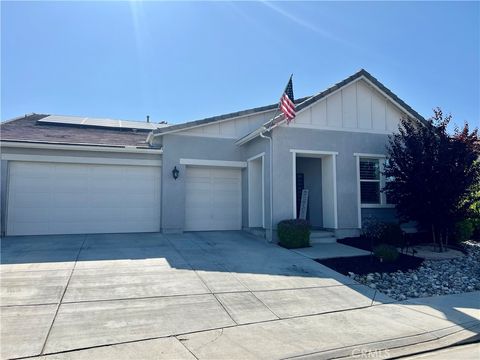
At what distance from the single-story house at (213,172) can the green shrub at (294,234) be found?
0.54 metres

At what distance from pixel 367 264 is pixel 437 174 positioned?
367cm

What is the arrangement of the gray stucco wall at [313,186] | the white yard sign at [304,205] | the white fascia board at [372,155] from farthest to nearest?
the white yard sign at [304,205]
the gray stucco wall at [313,186]
the white fascia board at [372,155]

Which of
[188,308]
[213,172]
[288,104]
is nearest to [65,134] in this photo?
[213,172]

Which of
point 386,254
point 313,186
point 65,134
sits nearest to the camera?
point 386,254

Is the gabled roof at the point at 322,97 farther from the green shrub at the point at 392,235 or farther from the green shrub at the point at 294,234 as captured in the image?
the green shrub at the point at 392,235

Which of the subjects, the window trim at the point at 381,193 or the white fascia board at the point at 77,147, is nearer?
the white fascia board at the point at 77,147

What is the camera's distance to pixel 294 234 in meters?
9.48

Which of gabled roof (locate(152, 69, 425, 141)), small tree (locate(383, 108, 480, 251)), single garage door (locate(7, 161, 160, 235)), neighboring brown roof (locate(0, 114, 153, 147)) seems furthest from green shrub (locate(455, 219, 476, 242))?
neighboring brown roof (locate(0, 114, 153, 147))

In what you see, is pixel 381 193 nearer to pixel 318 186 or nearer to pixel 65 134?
pixel 318 186

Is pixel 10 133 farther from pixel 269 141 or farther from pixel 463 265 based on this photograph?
pixel 463 265

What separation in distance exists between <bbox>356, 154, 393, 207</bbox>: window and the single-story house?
1.4 inches

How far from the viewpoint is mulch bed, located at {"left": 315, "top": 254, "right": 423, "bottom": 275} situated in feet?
25.3

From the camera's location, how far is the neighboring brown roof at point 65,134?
11602mm

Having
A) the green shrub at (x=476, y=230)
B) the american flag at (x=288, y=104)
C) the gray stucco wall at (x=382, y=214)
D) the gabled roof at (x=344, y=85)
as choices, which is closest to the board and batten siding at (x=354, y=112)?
the gabled roof at (x=344, y=85)
